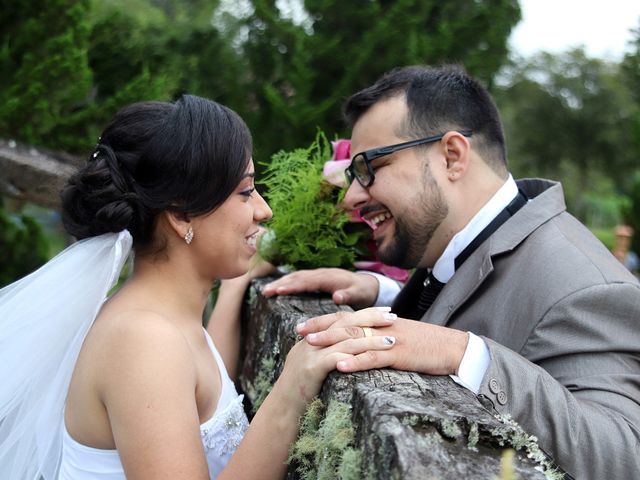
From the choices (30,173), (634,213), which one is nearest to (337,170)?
(30,173)

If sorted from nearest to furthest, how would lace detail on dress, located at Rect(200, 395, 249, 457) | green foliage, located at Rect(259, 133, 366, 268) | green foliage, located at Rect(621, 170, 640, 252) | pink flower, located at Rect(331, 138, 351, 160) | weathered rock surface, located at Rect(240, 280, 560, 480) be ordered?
weathered rock surface, located at Rect(240, 280, 560, 480) < lace detail on dress, located at Rect(200, 395, 249, 457) < green foliage, located at Rect(259, 133, 366, 268) < pink flower, located at Rect(331, 138, 351, 160) < green foliage, located at Rect(621, 170, 640, 252)

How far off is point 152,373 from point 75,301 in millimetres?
620

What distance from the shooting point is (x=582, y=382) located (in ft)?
8.07

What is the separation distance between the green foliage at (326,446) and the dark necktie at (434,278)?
5.01 feet

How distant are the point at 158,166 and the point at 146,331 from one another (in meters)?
0.60

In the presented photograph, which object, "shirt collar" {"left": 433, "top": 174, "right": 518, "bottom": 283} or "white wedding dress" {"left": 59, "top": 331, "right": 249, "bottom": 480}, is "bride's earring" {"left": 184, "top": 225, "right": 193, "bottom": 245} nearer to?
"white wedding dress" {"left": 59, "top": 331, "right": 249, "bottom": 480}

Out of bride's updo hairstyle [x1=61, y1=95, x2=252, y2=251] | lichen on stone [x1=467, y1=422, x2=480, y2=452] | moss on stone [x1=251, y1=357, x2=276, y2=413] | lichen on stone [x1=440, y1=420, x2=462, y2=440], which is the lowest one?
moss on stone [x1=251, y1=357, x2=276, y2=413]

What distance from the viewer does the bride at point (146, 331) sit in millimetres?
2115

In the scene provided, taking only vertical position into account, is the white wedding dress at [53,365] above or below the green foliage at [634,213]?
above

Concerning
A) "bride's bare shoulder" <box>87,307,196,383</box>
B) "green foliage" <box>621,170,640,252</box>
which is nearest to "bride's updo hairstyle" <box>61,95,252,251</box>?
"bride's bare shoulder" <box>87,307,196,383</box>

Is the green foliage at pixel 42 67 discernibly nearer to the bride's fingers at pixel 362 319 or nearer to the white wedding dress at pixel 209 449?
the white wedding dress at pixel 209 449

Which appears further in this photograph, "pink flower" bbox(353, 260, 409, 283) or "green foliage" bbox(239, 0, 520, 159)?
"green foliage" bbox(239, 0, 520, 159)

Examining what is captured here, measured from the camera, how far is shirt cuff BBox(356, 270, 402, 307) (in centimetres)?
384

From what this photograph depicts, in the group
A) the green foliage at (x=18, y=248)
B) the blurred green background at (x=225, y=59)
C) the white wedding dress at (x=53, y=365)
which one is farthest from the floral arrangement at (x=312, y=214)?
the green foliage at (x=18, y=248)
